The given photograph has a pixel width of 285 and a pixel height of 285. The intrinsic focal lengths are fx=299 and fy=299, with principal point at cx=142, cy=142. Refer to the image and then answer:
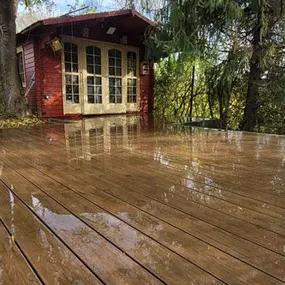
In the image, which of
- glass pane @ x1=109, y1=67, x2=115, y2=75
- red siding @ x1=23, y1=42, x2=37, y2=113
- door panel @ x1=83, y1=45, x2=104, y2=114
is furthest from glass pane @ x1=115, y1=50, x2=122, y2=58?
red siding @ x1=23, y1=42, x2=37, y2=113

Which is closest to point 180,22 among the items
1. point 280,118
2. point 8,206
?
point 280,118

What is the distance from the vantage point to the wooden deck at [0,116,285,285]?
3.61 feet

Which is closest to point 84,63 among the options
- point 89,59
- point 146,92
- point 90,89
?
point 89,59

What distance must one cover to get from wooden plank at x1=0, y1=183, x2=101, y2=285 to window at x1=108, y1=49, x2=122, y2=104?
714cm

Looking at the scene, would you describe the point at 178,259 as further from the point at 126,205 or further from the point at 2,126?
the point at 2,126

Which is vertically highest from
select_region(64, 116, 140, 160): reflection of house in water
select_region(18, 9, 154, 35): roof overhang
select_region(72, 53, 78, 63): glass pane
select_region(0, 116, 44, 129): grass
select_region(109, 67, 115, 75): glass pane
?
select_region(18, 9, 154, 35): roof overhang

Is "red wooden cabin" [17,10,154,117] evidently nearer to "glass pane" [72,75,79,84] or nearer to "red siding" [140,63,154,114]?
"glass pane" [72,75,79,84]

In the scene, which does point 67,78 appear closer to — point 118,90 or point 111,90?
point 111,90

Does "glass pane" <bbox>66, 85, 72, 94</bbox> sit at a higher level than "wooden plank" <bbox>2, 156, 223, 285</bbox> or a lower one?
higher

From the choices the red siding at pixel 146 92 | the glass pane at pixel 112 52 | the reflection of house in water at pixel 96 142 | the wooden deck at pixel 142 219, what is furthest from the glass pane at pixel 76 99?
the wooden deck at pixel 142 219

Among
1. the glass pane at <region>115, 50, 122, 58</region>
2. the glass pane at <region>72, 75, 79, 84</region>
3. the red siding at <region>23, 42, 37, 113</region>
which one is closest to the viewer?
the red siding at <region>23, 42, 37, 113</region>

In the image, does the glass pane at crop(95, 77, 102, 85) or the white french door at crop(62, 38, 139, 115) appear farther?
the glass pane at crop(95, 77, 102, 85)

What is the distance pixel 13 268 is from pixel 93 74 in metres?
7.45

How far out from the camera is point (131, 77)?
29.7ft
